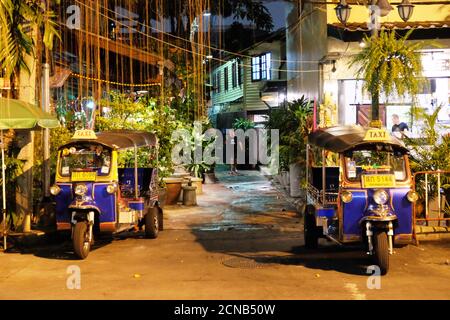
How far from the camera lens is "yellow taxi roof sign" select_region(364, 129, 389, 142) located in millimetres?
8820

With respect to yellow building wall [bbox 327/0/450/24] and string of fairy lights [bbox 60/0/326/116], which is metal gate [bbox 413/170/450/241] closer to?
yellow building wall [bbox 327/0/450/24]

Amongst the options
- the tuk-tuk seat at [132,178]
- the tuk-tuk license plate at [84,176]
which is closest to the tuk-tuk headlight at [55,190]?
the tuk-tuk license plate at [84,176]

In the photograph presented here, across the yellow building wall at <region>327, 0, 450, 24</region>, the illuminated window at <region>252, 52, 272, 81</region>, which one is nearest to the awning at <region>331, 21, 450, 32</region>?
the yellow building wall at <region>327, 0, 450, 24</region>

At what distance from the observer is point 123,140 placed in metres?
11.0

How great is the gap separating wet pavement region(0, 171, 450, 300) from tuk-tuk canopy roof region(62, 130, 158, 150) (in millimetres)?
1902

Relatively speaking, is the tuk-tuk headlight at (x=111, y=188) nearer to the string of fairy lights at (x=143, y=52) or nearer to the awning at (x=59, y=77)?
the awning at (x=59, y=77)

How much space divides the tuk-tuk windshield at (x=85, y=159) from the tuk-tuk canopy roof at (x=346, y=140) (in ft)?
12.4

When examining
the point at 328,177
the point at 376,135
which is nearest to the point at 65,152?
the point at 328,177

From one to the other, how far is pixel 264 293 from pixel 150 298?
1400mm

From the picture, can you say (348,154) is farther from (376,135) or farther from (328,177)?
(328,177)

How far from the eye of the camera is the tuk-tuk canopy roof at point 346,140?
8.85m

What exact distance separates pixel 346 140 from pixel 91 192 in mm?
4364
